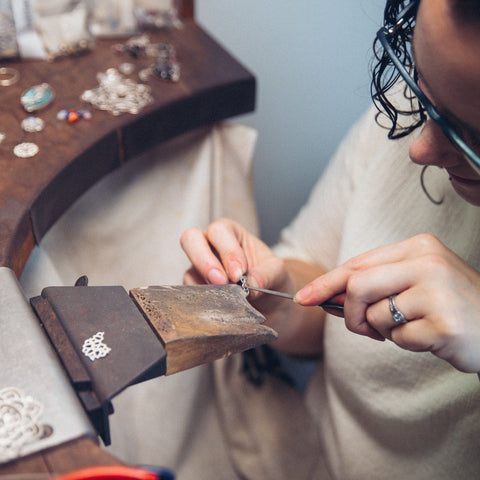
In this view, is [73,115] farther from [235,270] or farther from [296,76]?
[296,76]

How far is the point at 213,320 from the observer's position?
500 millimetres

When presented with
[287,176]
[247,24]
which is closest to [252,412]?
[287,176]

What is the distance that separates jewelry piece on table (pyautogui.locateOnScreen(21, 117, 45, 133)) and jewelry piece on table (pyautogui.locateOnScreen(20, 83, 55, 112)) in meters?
0.02

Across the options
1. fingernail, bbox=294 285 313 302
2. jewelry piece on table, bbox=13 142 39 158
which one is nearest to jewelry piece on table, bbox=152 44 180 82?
jewelry piece on table, bbox=13 142 39 158

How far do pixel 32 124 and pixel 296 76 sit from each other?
2.02 ft

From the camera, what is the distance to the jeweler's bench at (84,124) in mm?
638

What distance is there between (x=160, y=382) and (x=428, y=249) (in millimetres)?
540

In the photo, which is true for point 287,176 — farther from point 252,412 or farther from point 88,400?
point 88,400

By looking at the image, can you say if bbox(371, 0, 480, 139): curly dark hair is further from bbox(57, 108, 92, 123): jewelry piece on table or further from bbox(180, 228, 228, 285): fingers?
bbox(57, 108, 92, 123): jewelry piece on table

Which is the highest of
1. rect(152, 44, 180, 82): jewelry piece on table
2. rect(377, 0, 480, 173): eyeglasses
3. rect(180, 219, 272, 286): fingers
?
rect(377, 0, 480, 173): eyeglasses

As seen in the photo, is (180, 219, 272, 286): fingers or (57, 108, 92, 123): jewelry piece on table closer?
(180, 219, 272, 286): fingers

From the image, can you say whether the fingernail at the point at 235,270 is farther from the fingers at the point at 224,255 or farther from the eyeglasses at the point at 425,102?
the eyeglasses at the point at 425,102

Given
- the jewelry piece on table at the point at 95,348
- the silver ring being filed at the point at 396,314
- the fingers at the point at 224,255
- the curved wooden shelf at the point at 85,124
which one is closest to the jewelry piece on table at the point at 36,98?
the curved wooden shelf at the point at 85,124

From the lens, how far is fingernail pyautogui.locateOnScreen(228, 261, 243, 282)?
2.16 ft
